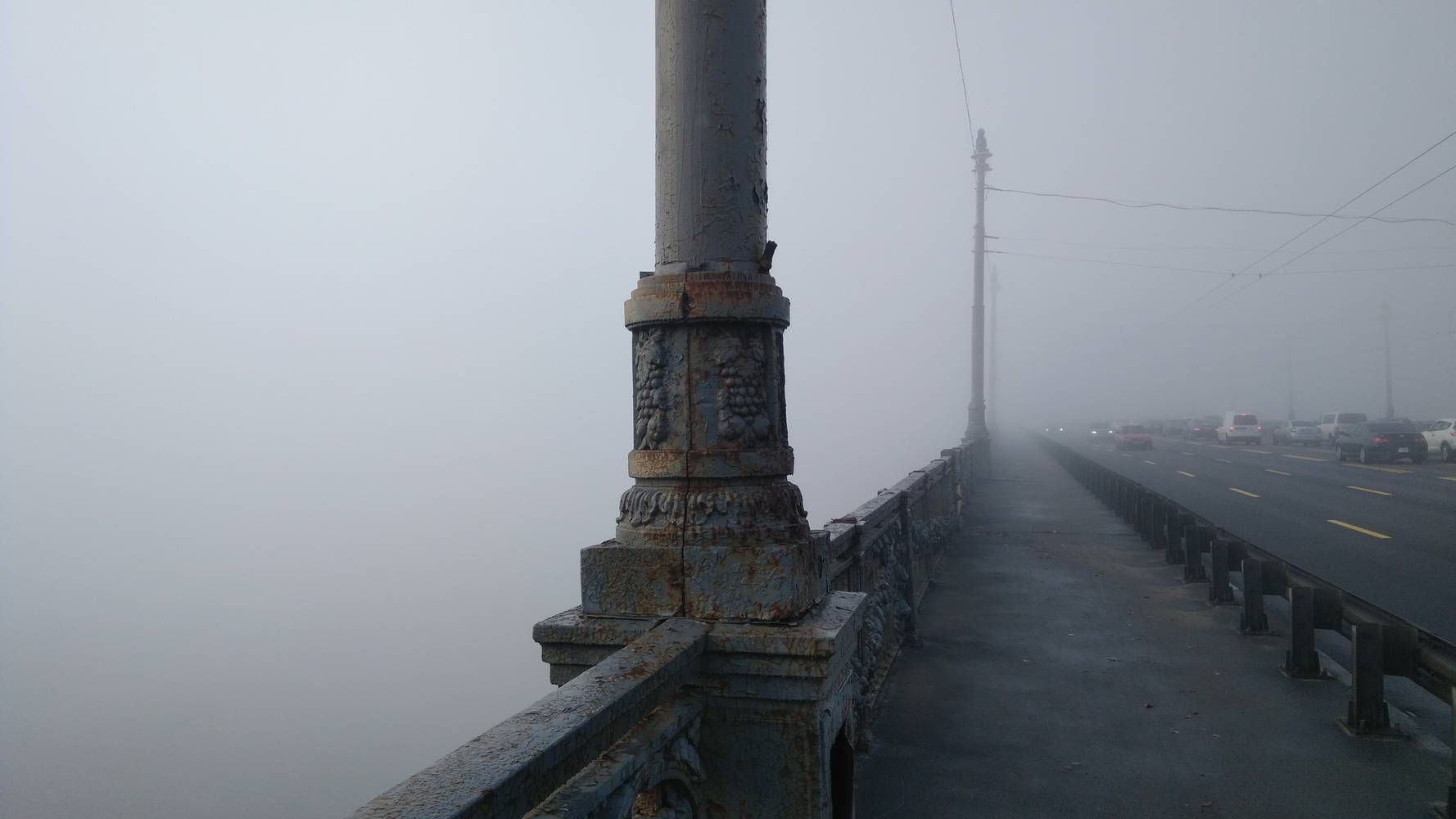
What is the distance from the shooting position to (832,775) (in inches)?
140

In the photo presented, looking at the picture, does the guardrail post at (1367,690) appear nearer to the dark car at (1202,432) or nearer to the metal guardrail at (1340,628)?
the metal guardrail at (1340,628)

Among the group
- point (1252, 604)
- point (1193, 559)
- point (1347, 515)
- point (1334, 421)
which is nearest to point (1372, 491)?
point (1347, 515)

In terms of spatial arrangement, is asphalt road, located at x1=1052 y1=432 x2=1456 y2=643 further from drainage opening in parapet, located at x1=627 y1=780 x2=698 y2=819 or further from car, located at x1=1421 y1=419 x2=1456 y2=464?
drainage opening in parapet, located at x1=627 y1=780 x2=698 y2=819

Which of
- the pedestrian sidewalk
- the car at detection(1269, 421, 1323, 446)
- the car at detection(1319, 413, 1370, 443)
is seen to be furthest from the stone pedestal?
the car at detection(1269, 421, 1323, 446)

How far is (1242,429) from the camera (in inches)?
1972

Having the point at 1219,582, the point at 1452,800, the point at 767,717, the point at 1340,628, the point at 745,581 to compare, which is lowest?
the point at 1452,800

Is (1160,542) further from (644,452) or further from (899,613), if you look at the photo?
(644,452)

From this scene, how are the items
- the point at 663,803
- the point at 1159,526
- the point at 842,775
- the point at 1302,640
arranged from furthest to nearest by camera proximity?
the point at 1159,526, the point at 1302,640, the point at 842,775, the point at 663,803

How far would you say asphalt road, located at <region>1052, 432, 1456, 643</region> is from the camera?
35.6ft

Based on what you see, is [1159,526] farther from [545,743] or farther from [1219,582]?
[545,743]

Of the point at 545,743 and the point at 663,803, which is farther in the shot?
the point at 663,803

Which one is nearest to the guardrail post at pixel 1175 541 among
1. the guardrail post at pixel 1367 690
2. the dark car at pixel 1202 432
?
the guardrail post at pixel 1367 690

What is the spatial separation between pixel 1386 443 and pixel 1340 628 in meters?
29.6

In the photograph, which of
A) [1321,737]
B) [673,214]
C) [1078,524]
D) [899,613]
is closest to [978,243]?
[1078,524]
